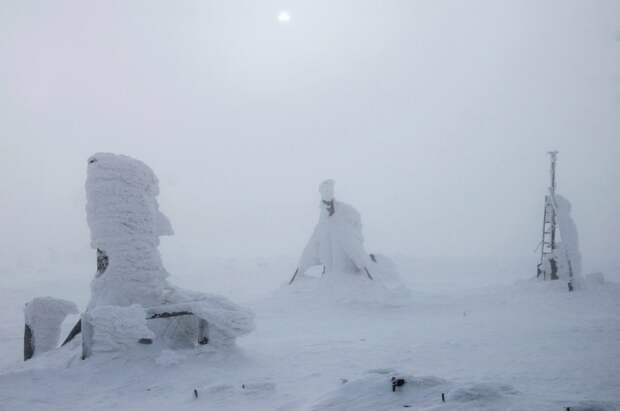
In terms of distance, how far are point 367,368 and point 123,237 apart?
6.01 metres

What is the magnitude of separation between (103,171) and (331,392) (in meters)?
7.32

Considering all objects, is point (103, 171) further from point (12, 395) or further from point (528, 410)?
point (528, 410)

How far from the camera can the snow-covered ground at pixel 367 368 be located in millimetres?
5977

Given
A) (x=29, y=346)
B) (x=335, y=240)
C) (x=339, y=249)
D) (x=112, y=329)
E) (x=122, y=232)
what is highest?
(x=122, y=232)

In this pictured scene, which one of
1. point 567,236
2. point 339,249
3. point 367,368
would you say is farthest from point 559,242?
point 367,368

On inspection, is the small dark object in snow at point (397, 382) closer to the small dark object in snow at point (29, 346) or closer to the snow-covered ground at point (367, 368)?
the snow-covered ground at point (367, 368)

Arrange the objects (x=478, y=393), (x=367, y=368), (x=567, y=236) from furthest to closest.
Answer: (x=567, y=236) < (x=367, y=368) < (x=478, y=393)

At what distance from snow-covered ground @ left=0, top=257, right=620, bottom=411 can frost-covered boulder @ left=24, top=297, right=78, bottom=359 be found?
1.09 metres

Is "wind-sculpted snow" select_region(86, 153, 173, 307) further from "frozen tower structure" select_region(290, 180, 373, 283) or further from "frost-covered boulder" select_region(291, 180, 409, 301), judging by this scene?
"frozen tower structure" select_region(290, 180, 373, 283)

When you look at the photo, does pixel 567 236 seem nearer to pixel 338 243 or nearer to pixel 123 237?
pixel 338 243

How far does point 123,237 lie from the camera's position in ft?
34.8

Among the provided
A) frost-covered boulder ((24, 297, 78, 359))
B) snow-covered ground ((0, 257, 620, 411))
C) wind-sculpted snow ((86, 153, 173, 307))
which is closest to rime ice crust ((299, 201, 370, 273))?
snow-covered ground ((0, 257, 620, 411))

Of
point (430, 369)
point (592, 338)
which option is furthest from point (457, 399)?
point (592, 338)

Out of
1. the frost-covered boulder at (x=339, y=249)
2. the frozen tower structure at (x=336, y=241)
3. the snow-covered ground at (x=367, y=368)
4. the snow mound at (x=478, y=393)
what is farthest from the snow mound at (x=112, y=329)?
the frozen tower structure at (x=336, y=241)
